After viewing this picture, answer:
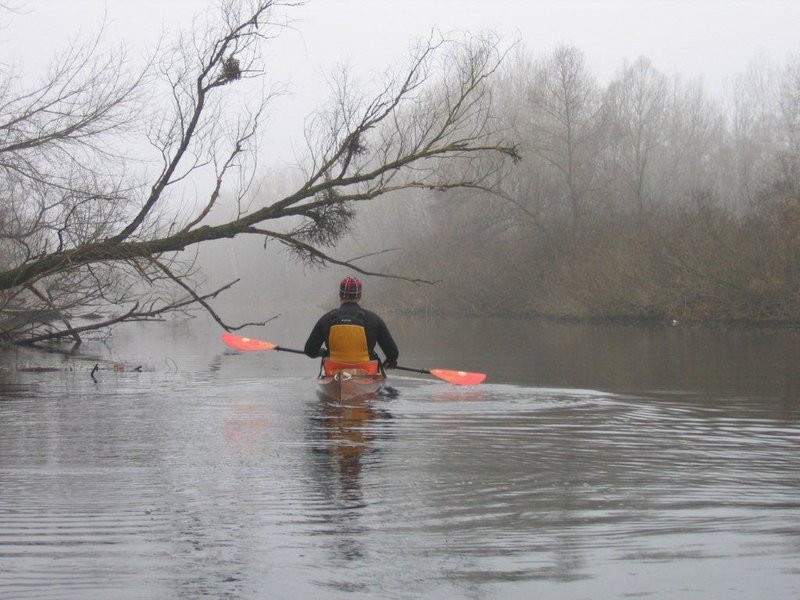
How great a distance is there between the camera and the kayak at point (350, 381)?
39.5 feet

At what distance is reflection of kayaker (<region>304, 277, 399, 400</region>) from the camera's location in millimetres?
12039

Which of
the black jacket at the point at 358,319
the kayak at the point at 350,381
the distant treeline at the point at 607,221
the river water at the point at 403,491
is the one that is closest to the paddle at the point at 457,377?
the river water at the point at 403,491

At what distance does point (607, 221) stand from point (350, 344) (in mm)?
33230

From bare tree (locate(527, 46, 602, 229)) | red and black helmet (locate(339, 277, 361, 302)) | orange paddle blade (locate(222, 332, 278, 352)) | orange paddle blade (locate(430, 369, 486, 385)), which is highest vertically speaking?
bare tree (locate(527, 46, 602, 229))

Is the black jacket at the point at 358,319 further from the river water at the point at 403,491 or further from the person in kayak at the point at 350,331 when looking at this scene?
the river water at the point at 403,491

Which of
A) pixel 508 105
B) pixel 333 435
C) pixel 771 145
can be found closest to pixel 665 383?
pixel 333 435

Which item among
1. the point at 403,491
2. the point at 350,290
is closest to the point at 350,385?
the point at 350,290

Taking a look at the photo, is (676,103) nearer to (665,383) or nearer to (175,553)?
(665,383)

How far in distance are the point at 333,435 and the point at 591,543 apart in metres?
4.52

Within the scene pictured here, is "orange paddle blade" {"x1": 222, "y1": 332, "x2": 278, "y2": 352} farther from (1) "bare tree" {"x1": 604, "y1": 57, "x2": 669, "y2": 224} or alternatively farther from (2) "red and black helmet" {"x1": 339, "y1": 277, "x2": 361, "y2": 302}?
(1) "bare tree" {"x1": 604, "y1": 57, "x2": 669, "y2": 224}

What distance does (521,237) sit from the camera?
46.5 metres

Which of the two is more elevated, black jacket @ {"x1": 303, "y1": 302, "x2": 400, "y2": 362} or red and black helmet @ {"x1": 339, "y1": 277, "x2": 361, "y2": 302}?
red and black helmet @ {"x1": 339, "y1": 277, "x2": 361, "y2": 302}

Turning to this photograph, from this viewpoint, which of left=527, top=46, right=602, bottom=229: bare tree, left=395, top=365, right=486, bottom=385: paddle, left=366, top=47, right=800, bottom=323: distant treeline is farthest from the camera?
left=527, top=46, right=602, bottom=229: bare tree

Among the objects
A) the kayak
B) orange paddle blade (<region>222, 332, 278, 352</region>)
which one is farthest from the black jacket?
orange paddle blade (<region>222, 332, 278, 352</region>)
